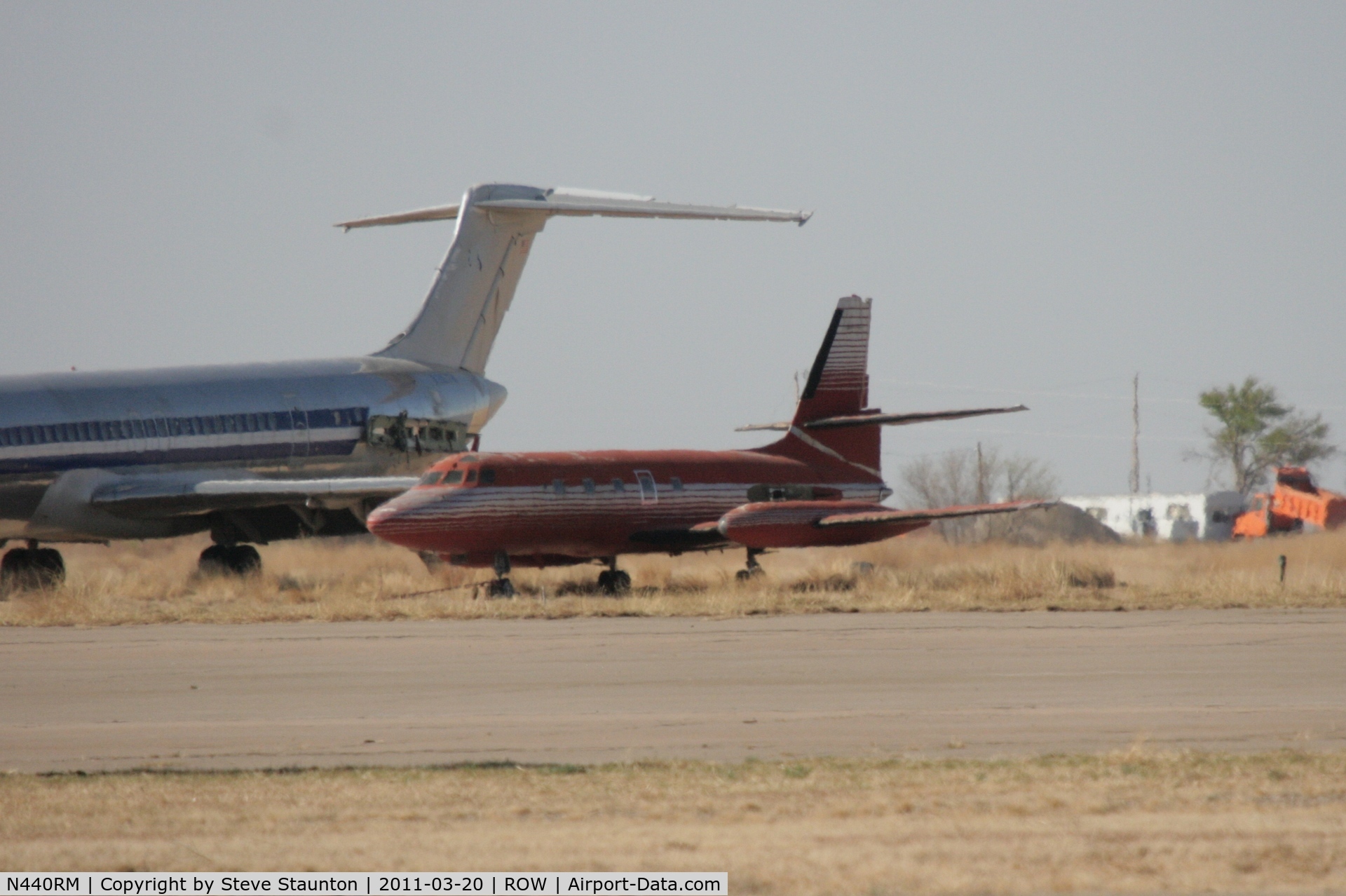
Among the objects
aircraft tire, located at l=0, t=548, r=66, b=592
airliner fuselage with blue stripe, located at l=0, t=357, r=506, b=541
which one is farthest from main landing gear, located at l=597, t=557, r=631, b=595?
aircraft tire, located at l=0, t=548, r=66, b=592

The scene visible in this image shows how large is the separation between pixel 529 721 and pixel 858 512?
18162 millimetres

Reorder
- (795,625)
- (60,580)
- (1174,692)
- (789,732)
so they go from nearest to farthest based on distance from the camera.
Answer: (789,732), (1174,692), (795,625), (60,580)

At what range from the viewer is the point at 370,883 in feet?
22.9

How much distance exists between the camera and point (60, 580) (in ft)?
102

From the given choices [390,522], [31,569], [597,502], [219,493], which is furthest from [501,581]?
[31,569]

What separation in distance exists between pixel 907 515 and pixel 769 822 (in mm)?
21727

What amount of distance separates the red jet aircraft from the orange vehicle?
94.5 ft

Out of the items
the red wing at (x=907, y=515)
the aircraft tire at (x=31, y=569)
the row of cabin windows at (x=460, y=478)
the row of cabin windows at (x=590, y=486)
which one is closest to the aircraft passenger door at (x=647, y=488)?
the row of cabin windows at (x=590, y=486)

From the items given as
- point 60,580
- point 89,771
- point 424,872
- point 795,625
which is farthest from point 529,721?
point 60,580

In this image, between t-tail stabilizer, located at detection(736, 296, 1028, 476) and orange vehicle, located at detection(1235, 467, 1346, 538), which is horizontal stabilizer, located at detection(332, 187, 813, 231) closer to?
t-tail stabilizer, located at detection(736, 296, 1028, 476)

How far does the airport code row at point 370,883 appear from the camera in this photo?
6852mm

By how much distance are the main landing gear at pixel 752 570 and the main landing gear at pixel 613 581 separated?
→ 190cm

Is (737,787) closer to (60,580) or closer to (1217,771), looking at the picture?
(1217,771)

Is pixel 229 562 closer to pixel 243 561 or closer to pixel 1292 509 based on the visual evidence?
pixel 243 561
